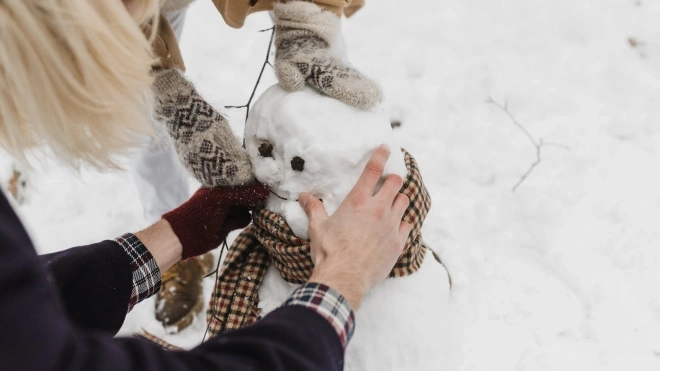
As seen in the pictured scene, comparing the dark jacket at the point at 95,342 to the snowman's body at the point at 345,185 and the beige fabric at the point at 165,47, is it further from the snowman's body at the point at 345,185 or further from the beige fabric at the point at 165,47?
the beige fabric at the point at 165,47

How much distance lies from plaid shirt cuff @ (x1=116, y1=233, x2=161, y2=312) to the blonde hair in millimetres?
304

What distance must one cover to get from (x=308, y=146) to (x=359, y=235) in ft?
0.67

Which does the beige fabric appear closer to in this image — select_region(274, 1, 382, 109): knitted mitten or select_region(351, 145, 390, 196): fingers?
select_region(274, 1, 382, 109): knitted mitten

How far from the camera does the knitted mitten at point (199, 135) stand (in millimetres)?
1021

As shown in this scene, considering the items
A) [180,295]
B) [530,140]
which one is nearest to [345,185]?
[180,295]

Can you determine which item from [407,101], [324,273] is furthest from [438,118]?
[324,273]

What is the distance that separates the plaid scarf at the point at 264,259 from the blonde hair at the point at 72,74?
1.16ft

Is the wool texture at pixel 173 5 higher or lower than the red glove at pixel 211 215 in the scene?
higher

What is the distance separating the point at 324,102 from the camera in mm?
973

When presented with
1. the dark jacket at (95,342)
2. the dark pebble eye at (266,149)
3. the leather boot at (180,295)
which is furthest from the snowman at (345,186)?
the leather boot at (180,295)

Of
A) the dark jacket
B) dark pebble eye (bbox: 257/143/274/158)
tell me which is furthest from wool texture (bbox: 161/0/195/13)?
the dark jacket

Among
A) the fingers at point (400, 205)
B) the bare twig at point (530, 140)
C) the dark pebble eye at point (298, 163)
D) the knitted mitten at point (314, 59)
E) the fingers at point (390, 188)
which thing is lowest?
the bare twig at point (530, 140)

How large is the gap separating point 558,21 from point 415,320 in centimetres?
158

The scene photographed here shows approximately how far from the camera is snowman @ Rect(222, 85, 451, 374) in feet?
3.13
